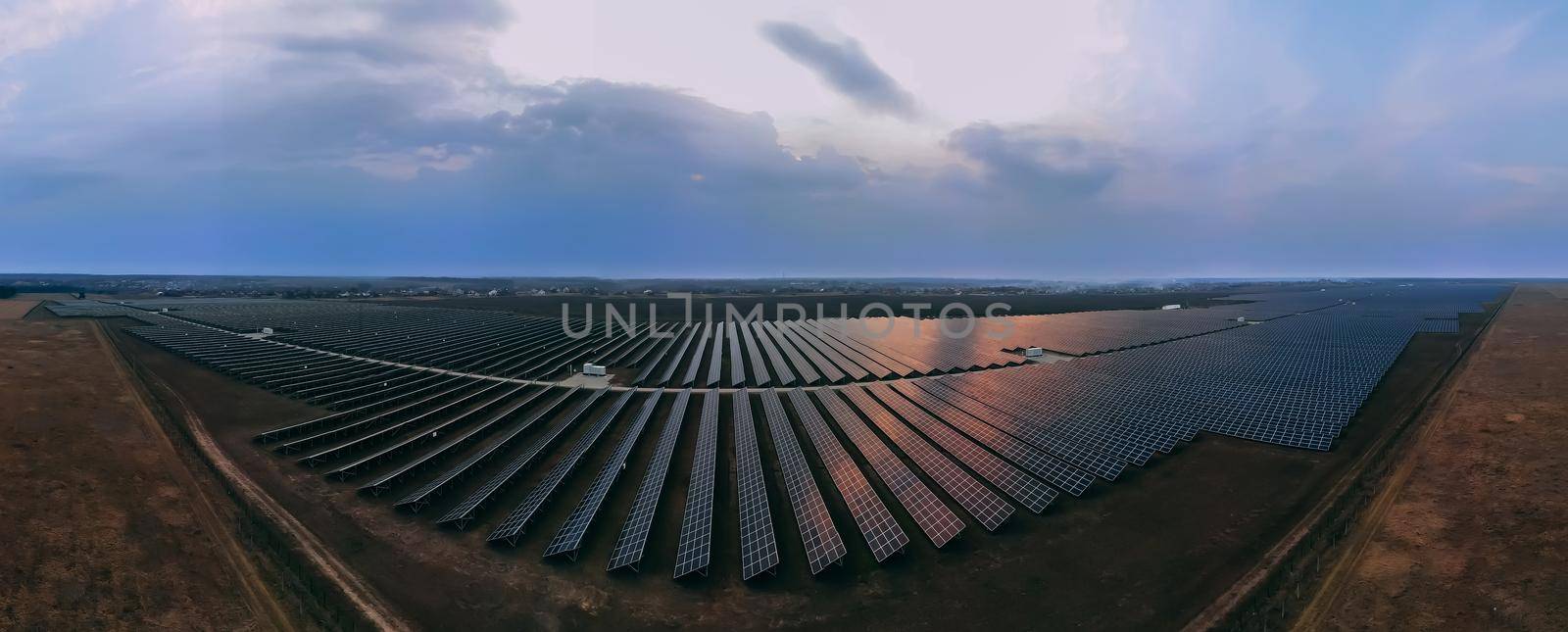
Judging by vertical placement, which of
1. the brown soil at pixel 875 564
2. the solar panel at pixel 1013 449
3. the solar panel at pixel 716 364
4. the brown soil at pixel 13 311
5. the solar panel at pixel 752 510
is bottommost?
the brown soil at pixel 875 564

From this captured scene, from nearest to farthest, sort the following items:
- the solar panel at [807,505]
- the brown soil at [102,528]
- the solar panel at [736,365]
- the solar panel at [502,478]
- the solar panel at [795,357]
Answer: the brown soil at [102,528] < the solar panel at [807,505] < the solar panel at [502,478] < the solar panel at [736,365] < the solar panel at [795,357]

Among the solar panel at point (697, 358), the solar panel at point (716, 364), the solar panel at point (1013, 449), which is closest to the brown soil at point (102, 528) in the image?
the solar panel at point (697, 358)

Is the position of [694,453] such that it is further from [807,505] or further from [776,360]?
[776,360]

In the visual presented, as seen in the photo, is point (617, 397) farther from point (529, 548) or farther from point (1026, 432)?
point (1026, 432)

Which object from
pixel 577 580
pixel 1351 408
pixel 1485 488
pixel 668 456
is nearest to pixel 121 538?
pixel 577 580

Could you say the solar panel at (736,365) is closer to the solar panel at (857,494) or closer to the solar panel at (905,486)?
the solar panel at (857,494)

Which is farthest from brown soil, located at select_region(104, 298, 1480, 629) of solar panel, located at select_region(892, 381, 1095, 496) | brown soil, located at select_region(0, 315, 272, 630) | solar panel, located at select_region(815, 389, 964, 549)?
brown soil, located at select_region(0, 315, 272, 630)
